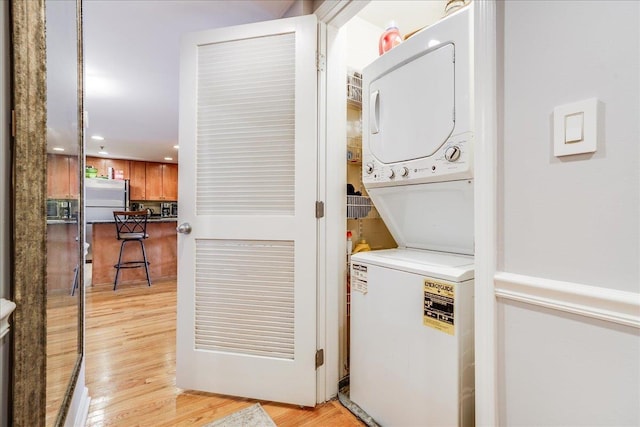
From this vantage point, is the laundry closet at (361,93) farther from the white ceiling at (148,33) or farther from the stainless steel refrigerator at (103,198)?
the stainless steel refrigerator at (103,198)

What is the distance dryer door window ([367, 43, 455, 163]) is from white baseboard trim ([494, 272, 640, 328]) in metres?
0.63

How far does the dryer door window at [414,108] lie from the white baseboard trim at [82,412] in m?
1.81

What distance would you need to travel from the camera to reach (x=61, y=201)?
3.23 ft

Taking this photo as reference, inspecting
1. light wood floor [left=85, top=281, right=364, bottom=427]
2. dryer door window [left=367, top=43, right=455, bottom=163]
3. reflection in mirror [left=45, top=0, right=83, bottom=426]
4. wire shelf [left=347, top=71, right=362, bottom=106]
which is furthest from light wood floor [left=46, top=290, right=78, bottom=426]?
wire shelf [left=347, top=71, right=362, bottom=106]

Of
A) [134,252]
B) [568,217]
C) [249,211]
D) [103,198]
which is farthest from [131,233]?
[568,217]

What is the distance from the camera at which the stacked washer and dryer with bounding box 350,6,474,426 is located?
107 cm

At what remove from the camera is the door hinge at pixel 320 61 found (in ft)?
5.05

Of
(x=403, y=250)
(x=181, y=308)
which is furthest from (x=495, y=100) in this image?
(x=181, y=308)

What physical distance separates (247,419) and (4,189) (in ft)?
4.59

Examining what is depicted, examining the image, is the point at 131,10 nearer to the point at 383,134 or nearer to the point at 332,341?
the point at 383,134

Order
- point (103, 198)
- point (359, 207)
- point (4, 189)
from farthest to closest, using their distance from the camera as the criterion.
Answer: point (103, 198) → point (359, 207) → point (4, 189)

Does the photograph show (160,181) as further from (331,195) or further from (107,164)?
(331,195)

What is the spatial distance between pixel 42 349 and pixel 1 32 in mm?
703

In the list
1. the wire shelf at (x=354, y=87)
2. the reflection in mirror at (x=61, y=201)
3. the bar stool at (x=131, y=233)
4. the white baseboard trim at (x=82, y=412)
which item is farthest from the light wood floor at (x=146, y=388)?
the wire shelf at (x=354, y=87)
